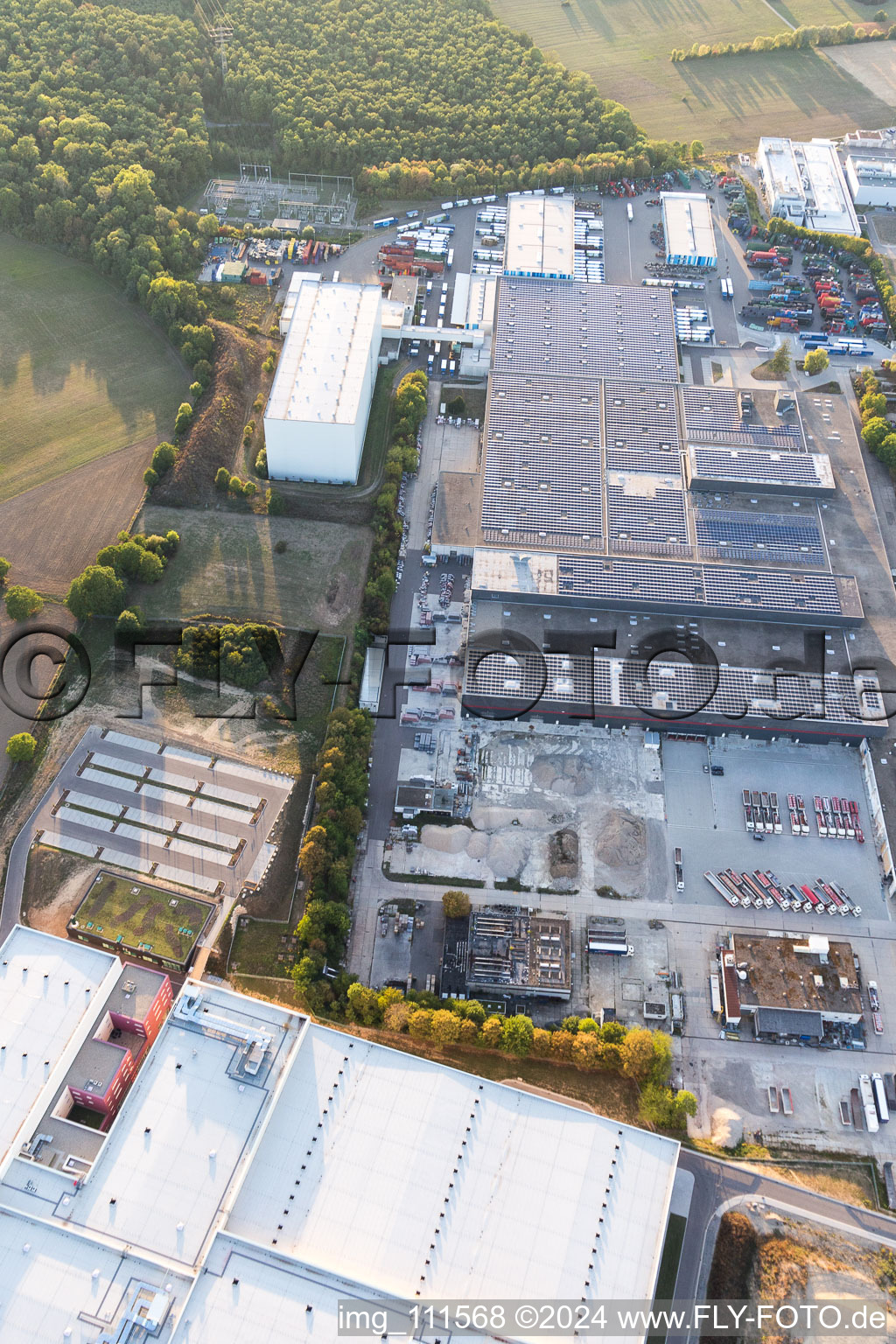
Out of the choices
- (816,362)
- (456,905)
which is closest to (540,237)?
(816,362)

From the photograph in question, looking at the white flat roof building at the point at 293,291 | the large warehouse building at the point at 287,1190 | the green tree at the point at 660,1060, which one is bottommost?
the large warehouse building at the point at 287,1190

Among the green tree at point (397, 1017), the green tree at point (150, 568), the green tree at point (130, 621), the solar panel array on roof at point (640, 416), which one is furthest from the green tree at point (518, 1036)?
the solar panel array on roof at point (640, 416)

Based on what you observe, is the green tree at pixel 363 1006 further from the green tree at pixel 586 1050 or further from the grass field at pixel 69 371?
the grass field at pixel 69 371

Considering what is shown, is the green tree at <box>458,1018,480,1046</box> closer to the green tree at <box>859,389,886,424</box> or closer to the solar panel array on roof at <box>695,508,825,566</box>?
the solar panel array on roof at <box>695,508,825,566</box>

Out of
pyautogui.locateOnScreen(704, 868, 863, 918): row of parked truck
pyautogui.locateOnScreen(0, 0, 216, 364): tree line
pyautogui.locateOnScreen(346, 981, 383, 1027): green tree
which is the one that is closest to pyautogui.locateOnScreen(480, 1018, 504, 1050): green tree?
pyautogui.locateOnScreen(346, 981, 383, 1027): green tree

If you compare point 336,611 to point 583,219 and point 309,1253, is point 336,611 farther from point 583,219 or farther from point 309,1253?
point 583,219

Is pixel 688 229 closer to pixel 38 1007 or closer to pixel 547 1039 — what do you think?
pixel 547 1039

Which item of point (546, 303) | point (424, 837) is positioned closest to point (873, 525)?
point (546, 303)
